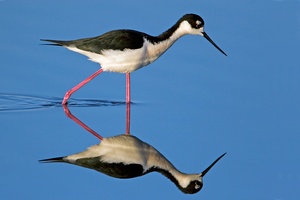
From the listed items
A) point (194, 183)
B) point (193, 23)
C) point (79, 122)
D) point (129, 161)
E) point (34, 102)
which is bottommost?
point (194, 183)

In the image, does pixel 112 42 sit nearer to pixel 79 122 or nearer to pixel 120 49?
pixel 120 49

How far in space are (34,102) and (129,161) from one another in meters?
1.53

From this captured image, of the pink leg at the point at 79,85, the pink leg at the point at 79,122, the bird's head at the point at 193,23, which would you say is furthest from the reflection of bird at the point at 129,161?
the bird's head at the point at 193,23

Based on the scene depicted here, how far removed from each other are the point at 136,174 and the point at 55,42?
207 cm

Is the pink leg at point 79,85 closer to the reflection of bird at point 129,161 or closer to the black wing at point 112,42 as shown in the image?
the black wing at point 112,42

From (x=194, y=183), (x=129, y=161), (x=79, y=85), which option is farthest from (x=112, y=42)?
(x=194, y=183)

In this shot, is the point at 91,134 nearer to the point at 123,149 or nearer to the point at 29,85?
the point at 123,149

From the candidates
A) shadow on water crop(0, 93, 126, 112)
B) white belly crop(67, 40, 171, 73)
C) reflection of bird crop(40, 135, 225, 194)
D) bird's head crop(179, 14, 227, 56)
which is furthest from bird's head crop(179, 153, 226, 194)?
bird's head crop(179, 14, 227, 56)

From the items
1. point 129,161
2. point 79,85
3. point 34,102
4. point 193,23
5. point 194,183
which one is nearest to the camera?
point 194,183

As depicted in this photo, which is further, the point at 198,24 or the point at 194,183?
the point at 198,24

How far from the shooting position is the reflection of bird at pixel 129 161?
557 centimetres

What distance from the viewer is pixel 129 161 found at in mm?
5785

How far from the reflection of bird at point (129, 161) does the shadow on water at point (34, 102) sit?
1.04 metres

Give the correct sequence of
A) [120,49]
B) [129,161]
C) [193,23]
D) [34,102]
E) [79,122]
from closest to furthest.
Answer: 1. [129,161]
2. [79,122]
3. [34,102]
4. [120,49]
5. [193,23]
